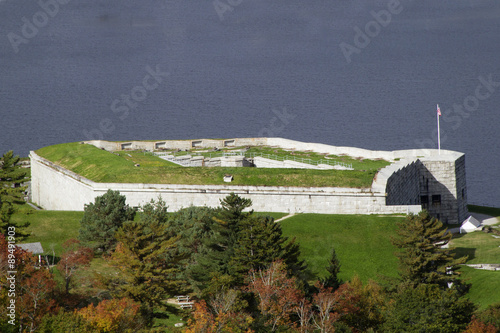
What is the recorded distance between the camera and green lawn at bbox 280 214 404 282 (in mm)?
45438

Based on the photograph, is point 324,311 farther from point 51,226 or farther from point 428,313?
point 51,226

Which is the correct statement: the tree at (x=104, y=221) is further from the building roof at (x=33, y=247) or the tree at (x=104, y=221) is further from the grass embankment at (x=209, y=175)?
the grass embankment at (x=209, y=175)

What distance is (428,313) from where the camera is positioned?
35688mm

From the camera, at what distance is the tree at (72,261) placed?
39016 millimetres

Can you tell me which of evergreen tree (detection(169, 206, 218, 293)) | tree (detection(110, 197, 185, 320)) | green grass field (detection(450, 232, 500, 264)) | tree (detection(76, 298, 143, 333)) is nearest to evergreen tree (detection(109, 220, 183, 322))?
tree (detection(110, 197, 185, 320))

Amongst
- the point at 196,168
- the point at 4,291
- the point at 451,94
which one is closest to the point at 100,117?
the point at 451,94

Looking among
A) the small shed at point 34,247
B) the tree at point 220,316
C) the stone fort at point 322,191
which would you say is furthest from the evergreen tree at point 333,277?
the small shed at point 34,247

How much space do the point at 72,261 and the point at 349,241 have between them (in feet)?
64.9

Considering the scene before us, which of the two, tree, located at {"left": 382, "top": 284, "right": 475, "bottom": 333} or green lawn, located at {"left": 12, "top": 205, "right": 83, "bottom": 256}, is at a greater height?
green lawn, located at {"left": 12, "top": 205, "right": 83, "bottom": 256}

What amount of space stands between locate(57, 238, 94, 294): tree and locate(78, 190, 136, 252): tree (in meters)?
1.79

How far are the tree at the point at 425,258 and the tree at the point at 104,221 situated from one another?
1877cm

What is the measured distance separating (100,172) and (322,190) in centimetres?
2045

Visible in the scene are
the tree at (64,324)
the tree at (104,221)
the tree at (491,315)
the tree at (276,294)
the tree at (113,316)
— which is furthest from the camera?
the tree at (104,221)

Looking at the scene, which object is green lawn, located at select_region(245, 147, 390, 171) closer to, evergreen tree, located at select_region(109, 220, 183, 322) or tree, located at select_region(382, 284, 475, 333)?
tree, located at select_region(382, 284, 475, 333)
